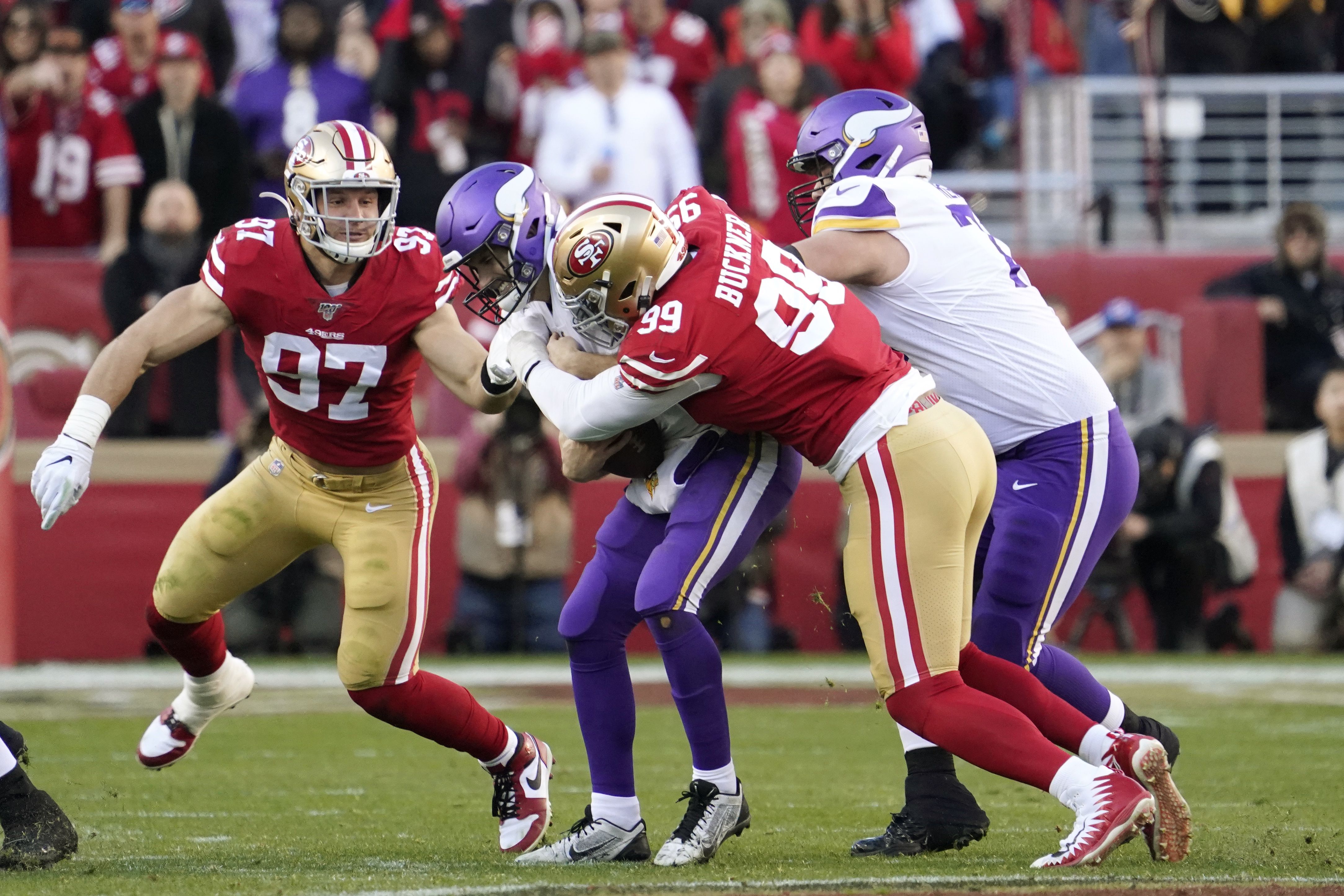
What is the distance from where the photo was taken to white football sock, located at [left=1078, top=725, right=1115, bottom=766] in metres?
4.86

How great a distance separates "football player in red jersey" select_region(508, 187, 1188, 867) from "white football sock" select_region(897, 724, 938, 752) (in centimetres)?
41

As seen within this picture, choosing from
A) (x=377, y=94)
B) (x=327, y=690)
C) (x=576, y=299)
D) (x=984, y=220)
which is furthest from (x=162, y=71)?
(x=576, y=299)

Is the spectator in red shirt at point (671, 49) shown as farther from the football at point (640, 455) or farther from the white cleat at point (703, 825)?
the white cleat at point (703, 825)

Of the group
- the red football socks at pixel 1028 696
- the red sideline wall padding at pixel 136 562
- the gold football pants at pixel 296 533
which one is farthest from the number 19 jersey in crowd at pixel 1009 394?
the red sideline wall padding at pixel 136 562

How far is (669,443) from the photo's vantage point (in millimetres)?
5070

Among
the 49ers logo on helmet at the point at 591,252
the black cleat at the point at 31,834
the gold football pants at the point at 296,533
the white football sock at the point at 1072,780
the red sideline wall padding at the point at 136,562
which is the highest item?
the 49ers logo on helmet at the point at 591,252

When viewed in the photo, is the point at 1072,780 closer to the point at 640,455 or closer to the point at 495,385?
the point at 640,455

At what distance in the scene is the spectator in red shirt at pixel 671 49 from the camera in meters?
12.5

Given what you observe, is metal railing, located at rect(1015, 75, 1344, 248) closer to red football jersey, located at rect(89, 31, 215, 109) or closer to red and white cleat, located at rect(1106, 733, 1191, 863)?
red football jersey, located at rect(89, 31, 215, 109)

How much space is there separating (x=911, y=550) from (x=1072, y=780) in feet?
2.17

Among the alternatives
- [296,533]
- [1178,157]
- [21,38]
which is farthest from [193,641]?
[1178,157]

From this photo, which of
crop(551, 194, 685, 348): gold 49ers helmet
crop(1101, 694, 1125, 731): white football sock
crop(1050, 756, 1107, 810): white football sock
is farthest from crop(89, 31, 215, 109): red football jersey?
crop(1050, 756, 1107, 810): white football sock

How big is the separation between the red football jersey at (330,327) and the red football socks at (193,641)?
2.11ft

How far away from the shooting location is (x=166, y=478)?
10633 millimetres
